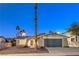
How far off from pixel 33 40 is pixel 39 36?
0.31 ft

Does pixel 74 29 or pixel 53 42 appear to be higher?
pixel 74 29

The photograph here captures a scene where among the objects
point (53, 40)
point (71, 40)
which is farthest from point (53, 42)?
point (71, 40)

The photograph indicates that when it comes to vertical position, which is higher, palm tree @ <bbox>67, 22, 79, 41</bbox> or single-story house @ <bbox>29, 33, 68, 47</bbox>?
palm tree @ <bbox>67, 22, 79, 41</bbox>

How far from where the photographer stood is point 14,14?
43.8m

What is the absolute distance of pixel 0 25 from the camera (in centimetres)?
4381

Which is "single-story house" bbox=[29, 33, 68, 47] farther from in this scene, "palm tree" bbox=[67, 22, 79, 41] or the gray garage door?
"palm tree" bbox=[67, 22, 79, 41]

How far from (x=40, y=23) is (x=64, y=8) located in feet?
1.21

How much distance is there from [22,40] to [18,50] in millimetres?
144

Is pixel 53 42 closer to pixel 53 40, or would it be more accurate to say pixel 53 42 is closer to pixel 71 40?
pixel 53 40

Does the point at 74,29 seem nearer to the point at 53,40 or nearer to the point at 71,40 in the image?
the point at 71,40

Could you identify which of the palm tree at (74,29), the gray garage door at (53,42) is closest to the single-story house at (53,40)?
the gray garage door at (53,42)

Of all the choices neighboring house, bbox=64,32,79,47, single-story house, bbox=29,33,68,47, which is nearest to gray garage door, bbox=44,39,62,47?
single-story house, bbox=29,33,68,47

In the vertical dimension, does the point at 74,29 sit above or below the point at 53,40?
above

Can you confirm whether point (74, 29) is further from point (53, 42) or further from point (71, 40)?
point (53, 42)
